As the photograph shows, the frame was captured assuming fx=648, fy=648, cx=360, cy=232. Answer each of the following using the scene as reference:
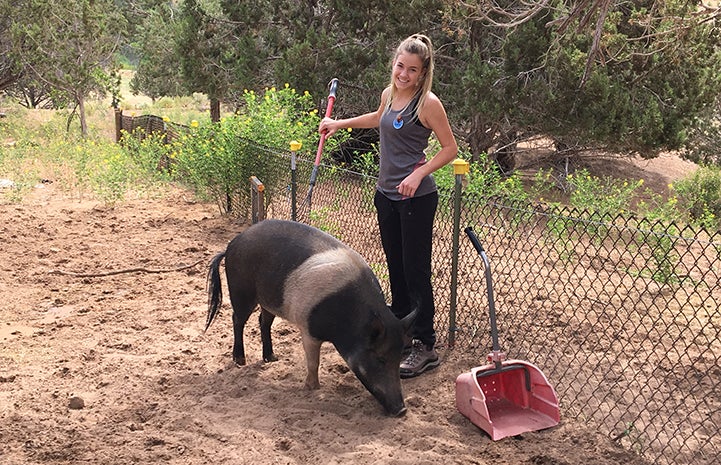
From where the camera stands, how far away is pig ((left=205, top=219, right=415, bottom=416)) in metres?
3.75

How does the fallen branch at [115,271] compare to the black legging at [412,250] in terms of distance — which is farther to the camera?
the fallen branch at [115,271]

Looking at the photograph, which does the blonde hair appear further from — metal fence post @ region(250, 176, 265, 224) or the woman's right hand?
metal fence post @ region(250, 176, 265, 224)

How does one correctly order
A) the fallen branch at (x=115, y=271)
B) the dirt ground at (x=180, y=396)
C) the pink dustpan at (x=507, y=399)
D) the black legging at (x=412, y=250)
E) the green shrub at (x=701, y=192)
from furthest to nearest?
the green shrub at (x=701, y=192) → the fallen branch at (x=115, y=271) → the black legging at (x=412, y=250) → the pink dustpan at (x=507, y=399) → the dirt ground at (x=180, y=396)

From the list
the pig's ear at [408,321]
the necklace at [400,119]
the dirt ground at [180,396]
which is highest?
the necklace at [400,119]

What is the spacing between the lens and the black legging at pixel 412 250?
159 inches

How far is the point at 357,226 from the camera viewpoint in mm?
7457

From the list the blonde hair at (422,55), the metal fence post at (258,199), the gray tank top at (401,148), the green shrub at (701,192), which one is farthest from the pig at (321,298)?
the green shrub at (701,192)

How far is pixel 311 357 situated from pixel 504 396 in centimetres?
119

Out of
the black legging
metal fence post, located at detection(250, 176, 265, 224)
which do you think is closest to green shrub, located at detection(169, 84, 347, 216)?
metal fence post, located at detection(250, 176, 265, 224)

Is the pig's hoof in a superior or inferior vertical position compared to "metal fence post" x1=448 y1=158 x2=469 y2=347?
inferior

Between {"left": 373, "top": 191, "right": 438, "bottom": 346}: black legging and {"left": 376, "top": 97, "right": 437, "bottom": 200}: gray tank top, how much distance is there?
0.28ft

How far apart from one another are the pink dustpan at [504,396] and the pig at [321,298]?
40 cm

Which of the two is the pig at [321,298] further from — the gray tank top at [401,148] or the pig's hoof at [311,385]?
the gray tank top at [401,148]

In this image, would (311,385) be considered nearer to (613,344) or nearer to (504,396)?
(504,396)
